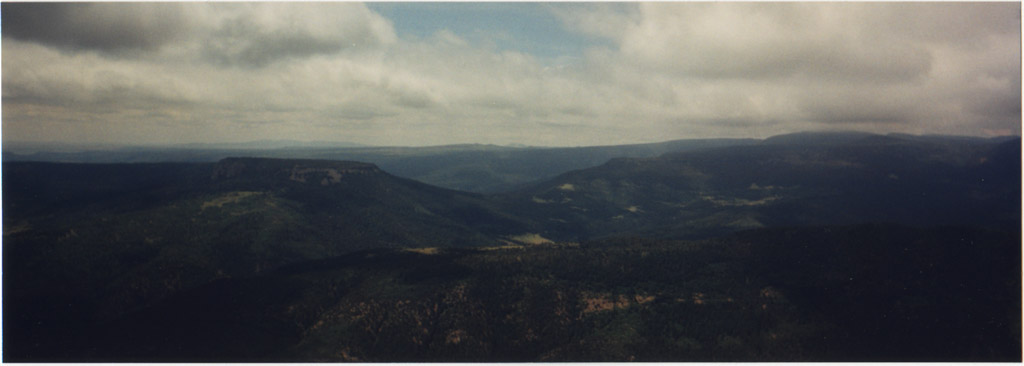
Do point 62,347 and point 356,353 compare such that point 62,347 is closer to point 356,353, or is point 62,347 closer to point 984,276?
point 356,353

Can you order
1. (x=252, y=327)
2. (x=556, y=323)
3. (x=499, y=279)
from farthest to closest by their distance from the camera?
1. (x=499, y=279)
2. (x=252, y=327)
3. (x=556, y=323)

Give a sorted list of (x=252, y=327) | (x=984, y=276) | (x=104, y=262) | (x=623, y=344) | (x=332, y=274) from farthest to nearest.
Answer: (x=104, y=262)
(x=332, y=274)
(x=252, y=327)
(x=984, y=276)
(x=623, y=344)

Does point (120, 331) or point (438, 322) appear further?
point (120, 331)

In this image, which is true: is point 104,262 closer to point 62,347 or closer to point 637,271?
point 62,347

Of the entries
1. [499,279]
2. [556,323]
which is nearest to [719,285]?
[556,323]

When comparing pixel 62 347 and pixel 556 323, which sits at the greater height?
pixel 556 323

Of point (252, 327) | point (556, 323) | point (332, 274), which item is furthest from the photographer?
point (332, 274)

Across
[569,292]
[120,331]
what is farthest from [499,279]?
[120,331]

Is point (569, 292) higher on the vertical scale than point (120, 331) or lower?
higher

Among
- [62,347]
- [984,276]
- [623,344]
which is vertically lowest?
[62,347]
